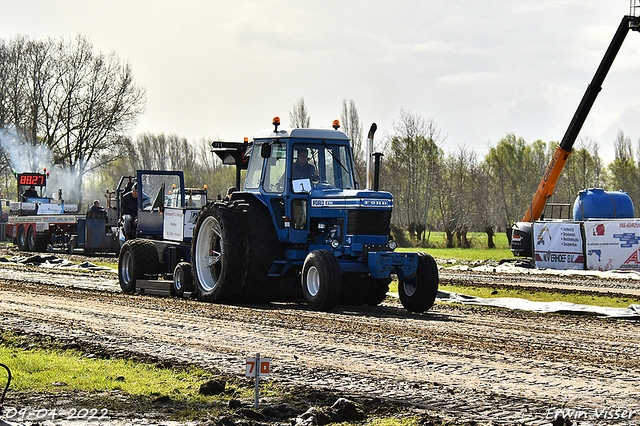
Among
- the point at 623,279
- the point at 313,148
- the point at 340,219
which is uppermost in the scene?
the point at 313,148

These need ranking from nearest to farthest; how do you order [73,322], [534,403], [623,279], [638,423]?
[638,423] → [534,403] → [73,322] → [623,279]

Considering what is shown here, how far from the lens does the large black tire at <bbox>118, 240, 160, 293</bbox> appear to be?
15.1 metres

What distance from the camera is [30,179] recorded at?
37.0 meters

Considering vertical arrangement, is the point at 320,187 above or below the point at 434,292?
above

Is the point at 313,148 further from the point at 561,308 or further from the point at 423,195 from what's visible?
the point at 423,195

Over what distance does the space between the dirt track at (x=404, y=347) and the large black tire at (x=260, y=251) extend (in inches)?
18.5

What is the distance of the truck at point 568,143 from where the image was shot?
957 inches

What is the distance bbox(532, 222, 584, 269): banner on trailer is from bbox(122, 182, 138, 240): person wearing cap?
13.3m

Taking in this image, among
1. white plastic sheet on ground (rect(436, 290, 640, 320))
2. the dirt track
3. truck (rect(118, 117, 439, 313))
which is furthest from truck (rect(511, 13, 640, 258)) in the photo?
truck (rect(118, 117, 439, 313))

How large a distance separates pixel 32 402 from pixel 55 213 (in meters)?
30.5

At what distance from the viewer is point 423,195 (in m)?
53.4

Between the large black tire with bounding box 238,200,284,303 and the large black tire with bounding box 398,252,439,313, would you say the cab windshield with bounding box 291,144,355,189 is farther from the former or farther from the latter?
the large black tire with bounding box 398,252,439,313

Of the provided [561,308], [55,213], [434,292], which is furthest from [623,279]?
[55,213]

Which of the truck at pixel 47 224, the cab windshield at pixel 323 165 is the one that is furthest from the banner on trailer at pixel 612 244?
the truck at pixel 47 224
